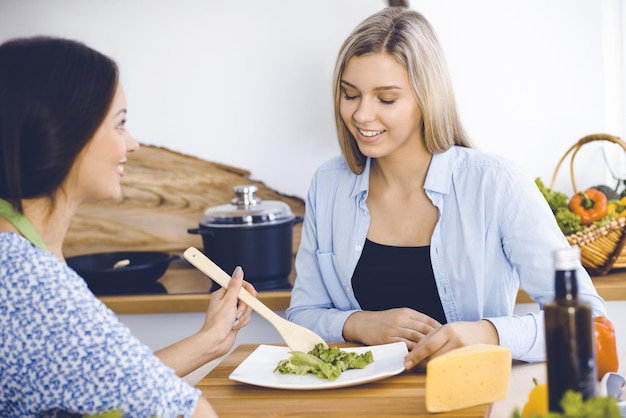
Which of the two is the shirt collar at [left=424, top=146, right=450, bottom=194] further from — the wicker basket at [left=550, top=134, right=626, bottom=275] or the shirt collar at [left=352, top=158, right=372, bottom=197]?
the wicker basket at [left=550, top=134, right=626, bottom=275]

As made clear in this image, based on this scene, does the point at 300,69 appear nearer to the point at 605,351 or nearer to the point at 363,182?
the point at 363,182

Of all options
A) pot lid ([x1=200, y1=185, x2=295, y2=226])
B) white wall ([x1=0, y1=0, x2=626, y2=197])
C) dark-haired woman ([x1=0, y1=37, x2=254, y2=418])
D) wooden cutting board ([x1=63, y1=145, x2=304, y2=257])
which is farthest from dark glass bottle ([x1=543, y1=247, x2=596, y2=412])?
wooden cutting board ([x1=63, y1=145, x2=304, y2=257])

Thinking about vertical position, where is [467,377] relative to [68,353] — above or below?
below

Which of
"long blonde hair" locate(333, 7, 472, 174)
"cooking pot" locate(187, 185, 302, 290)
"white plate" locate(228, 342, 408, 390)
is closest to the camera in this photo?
"white plate" locate(228, 342, 408, 390)

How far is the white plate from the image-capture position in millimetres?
1278

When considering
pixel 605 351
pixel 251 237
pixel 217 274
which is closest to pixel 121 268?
pixel 251 237

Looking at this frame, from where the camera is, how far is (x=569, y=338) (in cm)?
82

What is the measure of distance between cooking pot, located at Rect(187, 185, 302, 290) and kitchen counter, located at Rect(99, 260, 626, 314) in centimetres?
7

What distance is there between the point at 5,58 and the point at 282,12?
5.17ft

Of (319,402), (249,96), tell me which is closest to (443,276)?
(319,402)

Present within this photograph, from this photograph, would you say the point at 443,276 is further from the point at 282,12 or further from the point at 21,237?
the point at 282,12

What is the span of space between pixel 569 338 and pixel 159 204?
79.6 inches

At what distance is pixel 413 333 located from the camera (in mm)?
1511

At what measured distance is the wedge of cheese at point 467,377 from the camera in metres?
1.12
